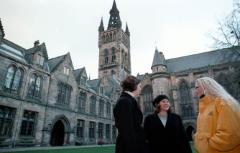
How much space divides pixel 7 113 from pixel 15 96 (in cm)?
153

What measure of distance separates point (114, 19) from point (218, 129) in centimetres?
6122

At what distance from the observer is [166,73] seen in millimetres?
37312

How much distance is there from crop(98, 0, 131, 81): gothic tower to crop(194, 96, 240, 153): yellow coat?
45.9m

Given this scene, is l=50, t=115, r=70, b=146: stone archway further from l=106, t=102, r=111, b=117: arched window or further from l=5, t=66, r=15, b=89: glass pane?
l=106, t=102, r=111, b=117: arched window

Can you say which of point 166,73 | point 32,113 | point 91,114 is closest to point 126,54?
point 166,73

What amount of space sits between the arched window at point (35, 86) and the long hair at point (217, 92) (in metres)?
18.3

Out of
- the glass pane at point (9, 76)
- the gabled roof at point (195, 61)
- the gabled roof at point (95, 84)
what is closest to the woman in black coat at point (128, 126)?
the glass pane at point (9, 76)

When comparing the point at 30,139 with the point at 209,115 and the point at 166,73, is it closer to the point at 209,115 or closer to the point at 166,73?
the point at 209,115

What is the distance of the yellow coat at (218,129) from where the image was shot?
207 centimetres

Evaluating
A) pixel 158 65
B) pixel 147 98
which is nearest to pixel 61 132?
pixel 147 98

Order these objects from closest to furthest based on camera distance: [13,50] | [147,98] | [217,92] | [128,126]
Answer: [217,92]
[128,126]
[13,50]
[147,98]

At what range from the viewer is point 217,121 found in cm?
227

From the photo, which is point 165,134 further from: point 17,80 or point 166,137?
point 17,80

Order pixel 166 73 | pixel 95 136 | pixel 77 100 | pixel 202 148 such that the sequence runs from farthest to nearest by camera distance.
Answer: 1. pixel 166 73
2. pixel 95 136
3. pixel 77 100
4. pixel 202 148
